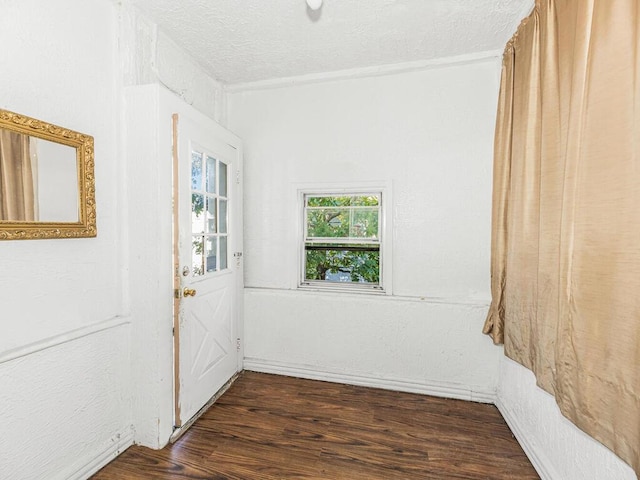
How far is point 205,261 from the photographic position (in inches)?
92.5

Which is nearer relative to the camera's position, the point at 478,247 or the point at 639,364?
the point at 639,364

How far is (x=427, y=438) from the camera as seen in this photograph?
205cm

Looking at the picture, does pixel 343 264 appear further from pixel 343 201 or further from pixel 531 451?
pixel 531 451

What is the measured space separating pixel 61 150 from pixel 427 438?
2735 millimetres

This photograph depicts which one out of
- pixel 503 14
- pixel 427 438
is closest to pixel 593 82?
pixel 503 14

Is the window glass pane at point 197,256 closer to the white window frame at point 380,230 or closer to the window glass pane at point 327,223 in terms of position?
the white window frame at point 380,230

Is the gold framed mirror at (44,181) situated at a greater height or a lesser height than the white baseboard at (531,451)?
greater

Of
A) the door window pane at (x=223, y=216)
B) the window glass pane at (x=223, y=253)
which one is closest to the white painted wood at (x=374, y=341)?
the window glass pane at (x=223, y=253)

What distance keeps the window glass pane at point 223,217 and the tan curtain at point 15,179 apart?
48.7 inches

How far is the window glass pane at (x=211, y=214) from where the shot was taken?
2387 mm

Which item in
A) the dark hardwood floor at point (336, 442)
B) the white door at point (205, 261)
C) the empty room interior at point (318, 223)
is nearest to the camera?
the empty room interior at point (318, 223)

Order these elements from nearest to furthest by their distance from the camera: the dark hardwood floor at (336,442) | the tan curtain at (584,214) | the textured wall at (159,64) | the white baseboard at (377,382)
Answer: the tan curtain at (584,214)
the dark hardwood floor at (336,442)
the textured wall at (159,64)
the white baseboard at (377,382)

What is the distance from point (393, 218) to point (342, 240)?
523 mm

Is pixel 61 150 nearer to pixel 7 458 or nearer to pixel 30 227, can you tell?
pixel 30 227
